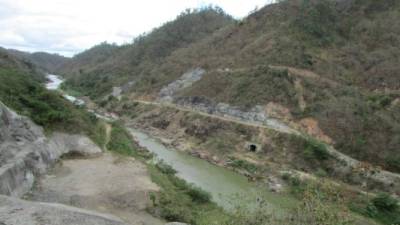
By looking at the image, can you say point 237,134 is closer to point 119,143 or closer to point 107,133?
point 119,143

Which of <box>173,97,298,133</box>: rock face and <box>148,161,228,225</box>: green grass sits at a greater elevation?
<box>173,97,298,133</box>: rock face

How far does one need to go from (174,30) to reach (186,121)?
49.4 meters

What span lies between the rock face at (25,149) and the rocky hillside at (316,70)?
20.4m

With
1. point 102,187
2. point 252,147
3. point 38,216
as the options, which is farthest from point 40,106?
point 252,147

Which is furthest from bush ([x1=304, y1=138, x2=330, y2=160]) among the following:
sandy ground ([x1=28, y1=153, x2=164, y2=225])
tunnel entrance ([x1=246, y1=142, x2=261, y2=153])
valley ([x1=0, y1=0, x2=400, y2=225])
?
sandy ground ([x1=28, y1=153, x2=164, y2=225])

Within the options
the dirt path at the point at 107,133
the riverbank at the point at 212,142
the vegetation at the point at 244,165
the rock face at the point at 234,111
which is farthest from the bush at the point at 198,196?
the rock face at the point at 234,111

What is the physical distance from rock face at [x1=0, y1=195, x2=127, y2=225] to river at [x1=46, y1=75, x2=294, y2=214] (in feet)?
33.8

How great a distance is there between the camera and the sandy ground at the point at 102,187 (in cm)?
1788

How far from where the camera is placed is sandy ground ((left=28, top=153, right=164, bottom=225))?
17881 mm

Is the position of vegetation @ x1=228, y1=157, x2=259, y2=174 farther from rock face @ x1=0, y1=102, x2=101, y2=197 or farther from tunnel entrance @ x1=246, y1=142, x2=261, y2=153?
rock face @ x1=0, y1=102, x2=101, y2=197

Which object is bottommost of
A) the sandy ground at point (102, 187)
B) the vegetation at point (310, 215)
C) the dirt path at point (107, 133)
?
the sandy ground at point (102, 187)

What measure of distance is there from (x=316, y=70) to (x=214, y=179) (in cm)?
2217

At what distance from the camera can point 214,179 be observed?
2911 cm

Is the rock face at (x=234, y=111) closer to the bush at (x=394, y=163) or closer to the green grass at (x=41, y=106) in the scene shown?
the bush at (x=394, y=163)
